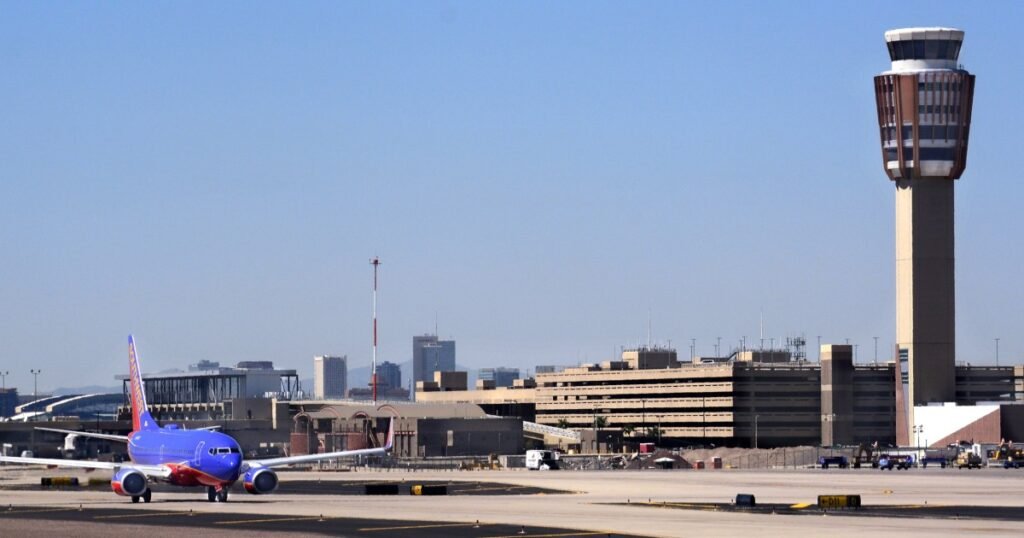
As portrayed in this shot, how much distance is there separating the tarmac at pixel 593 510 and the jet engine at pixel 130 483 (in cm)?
121

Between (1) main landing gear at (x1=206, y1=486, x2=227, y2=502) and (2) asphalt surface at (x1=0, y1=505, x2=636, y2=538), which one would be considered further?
(1) main landing gear at (x1=206, y1=486, x2=227, y2=502)

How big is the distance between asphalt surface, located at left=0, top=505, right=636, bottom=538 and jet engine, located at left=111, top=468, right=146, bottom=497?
6926 mm

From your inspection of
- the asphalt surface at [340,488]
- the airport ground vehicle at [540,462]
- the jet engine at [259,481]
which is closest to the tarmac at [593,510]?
the asphalt surface at [340,488]

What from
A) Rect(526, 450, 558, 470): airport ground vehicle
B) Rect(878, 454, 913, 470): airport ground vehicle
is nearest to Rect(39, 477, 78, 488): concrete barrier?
Rect(526, 450, 558, 470): airport ground vehicle

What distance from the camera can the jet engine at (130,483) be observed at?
87938 mm

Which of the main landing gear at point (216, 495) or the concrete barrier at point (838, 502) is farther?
the main landing gear at point (216, 495)

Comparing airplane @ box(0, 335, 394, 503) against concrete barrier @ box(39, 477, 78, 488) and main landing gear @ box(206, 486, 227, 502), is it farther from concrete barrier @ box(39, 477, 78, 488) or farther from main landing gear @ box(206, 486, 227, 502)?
concrete barrier @ box(39, 477, 78, 488)

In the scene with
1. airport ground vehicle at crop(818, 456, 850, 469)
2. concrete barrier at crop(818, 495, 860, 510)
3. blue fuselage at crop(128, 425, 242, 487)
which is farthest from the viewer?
airport ground vehicle at crop(818, 456, 850, 469)

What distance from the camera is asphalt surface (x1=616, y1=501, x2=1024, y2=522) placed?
245ft

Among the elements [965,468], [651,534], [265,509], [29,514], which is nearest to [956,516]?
[651,534]

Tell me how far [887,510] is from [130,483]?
1561 inches

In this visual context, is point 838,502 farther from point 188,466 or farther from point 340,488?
point 340,488

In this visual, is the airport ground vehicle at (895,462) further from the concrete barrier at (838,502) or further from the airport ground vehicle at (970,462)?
the concrete barrier at (838,502)

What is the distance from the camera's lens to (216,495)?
8962 cm
